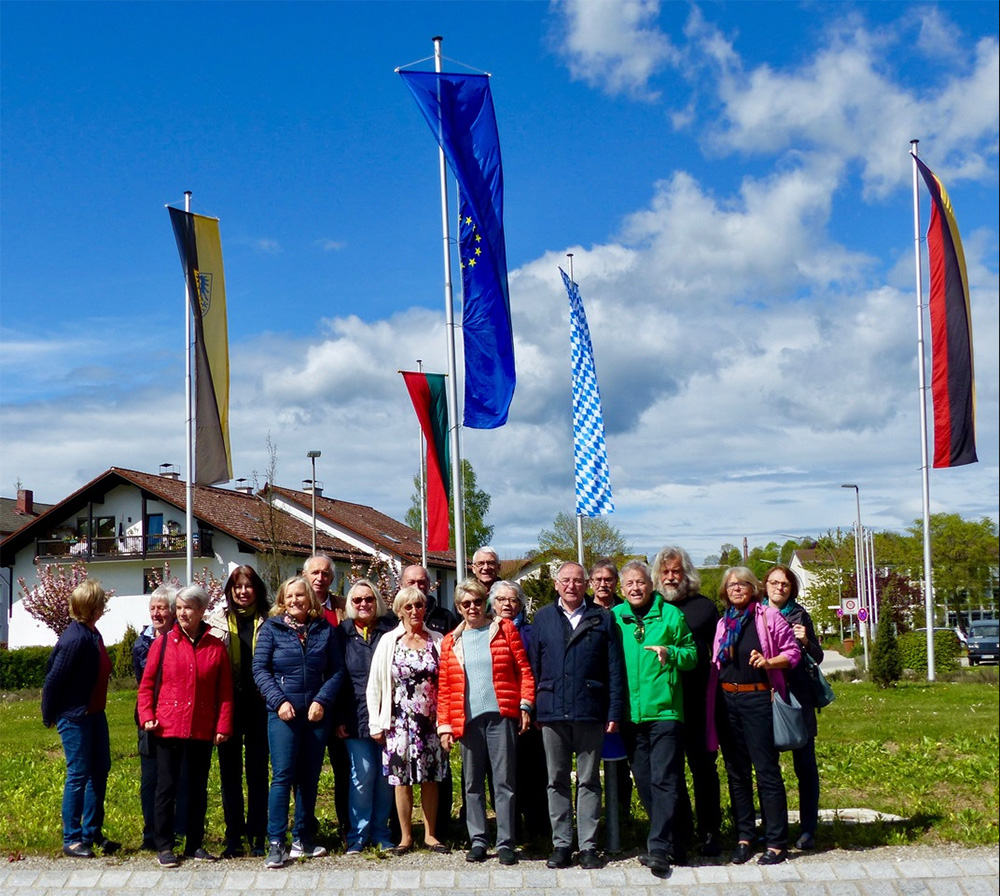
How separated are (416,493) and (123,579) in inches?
935

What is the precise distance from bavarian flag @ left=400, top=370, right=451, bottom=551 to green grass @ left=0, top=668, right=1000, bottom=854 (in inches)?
192

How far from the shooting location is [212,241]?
18.6 metres

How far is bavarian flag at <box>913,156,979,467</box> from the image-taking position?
20516 mm

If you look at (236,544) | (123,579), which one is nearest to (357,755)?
(236,544)

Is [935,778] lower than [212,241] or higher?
lower

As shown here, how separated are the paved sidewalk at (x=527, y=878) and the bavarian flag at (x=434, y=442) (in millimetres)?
8182

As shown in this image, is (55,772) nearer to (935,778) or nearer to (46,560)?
(935,778)

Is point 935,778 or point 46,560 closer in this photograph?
point 935,778

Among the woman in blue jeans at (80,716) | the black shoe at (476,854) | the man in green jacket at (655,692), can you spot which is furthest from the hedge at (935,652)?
the woman in blue jeans at (80,716)

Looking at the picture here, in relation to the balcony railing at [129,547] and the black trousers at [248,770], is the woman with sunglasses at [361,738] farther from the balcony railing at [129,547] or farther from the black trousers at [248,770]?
the balcony railing at [129,547]

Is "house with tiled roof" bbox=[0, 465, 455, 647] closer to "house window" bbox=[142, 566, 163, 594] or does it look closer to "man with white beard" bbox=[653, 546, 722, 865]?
"house window" bbox=[142, 566, 163, 594]

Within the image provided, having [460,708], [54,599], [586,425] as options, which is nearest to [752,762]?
[460,708]

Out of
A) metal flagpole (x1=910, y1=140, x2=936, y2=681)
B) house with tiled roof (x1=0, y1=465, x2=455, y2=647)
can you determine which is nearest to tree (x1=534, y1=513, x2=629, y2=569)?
house with tiled roof (x1=0, y1=465, x2=455, y2=647)

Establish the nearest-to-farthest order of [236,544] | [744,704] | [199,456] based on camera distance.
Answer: [744,704], [199,456], [236,544]
